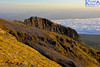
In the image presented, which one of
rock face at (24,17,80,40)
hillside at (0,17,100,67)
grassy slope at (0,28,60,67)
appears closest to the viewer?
grassy slope at (0,28,60,67)

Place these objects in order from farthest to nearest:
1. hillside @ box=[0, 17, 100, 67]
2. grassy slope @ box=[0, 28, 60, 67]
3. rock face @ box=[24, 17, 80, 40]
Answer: rock face @ box=[24, 17, 80, 40], hillside @ box=[0, 17, 100, 67], grassy slope @ box=[0, 28, 60, 67]

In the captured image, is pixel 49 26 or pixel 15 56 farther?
pixel 49 26

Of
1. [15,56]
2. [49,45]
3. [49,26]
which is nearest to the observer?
[15,56]

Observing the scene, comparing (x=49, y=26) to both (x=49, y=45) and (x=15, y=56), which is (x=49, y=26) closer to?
(x=49, y=45)

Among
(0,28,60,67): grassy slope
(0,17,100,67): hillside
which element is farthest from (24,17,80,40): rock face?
(0,28,60,67): grassy slope

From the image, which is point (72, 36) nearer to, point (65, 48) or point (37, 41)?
point (65, 48)

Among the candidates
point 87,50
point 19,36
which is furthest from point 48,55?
point 87,50

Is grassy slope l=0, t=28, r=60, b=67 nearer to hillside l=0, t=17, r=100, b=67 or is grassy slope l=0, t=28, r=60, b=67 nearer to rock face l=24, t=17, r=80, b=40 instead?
hillside l=0, t=17, r=100, b=67

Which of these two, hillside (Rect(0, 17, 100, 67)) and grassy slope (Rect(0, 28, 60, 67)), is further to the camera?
hillside (Rect(0, 17, 100, 67))

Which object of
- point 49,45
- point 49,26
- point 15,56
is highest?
point 15,56

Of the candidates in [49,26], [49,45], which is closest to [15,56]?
[49,45]

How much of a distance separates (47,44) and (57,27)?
4740 cm

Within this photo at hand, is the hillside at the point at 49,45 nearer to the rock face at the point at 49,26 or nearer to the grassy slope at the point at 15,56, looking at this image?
the rock face at the point at 49,26

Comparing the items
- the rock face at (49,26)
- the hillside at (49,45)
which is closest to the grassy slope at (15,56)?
the hillside at (49,45)
